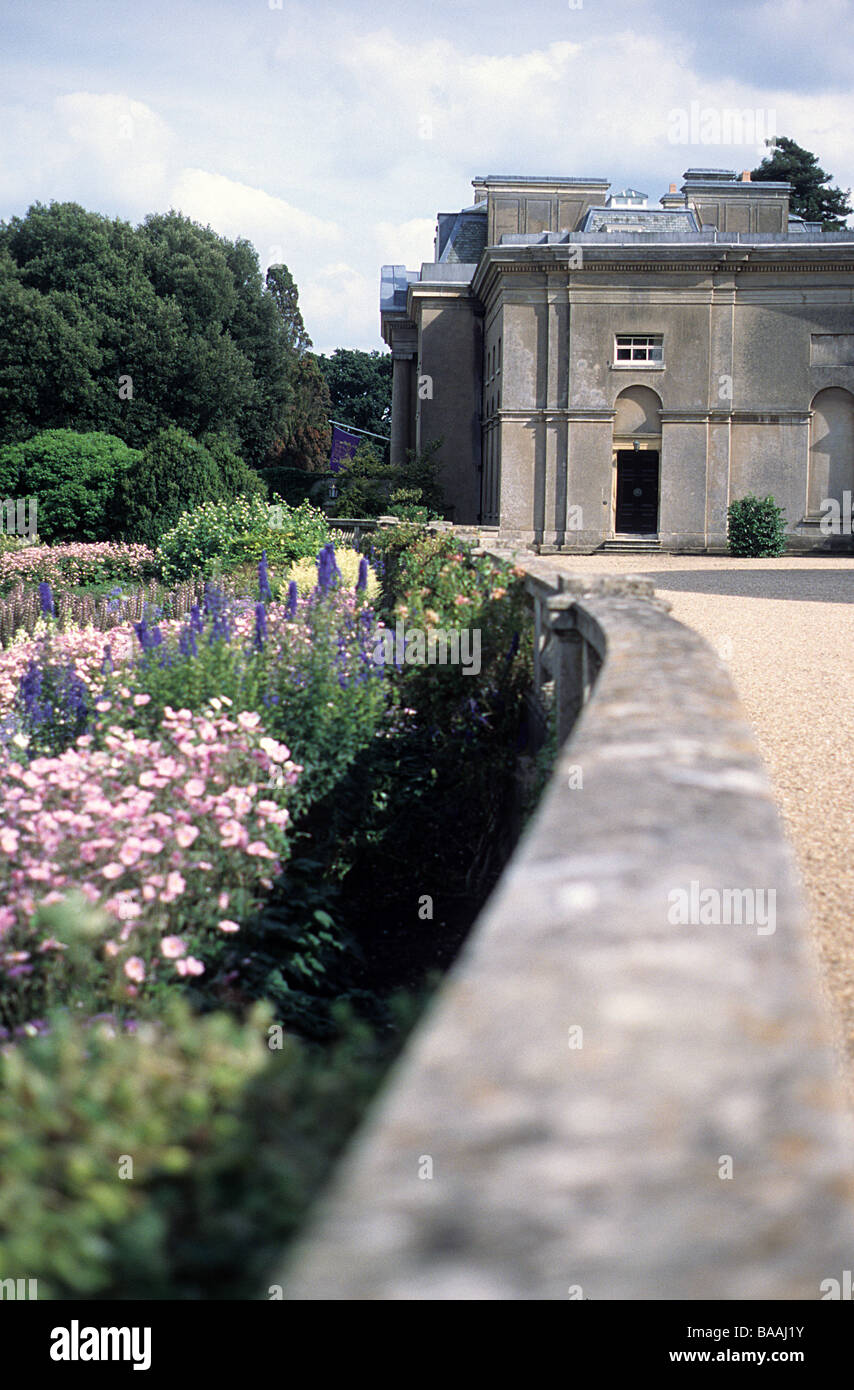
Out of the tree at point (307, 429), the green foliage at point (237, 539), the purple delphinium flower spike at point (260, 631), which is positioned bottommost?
the purple delphinium flower spike at point (260, 631)

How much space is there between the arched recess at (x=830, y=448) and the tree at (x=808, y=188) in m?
28.5

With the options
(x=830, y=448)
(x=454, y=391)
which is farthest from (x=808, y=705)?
(x=454, y=391)

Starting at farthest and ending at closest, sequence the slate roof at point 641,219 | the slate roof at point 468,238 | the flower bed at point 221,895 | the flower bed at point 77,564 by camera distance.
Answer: the slate roof at point 468,238 < the slate roof at point 641,219 < the flower bed at point 77,564 < the flower bed at point 221,895

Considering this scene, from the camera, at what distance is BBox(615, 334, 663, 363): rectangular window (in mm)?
30016

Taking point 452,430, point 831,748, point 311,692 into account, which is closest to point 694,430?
point 452,430

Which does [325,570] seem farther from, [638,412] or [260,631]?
[638,412]

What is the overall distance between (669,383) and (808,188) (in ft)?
102

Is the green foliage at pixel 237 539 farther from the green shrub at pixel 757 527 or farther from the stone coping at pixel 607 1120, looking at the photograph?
the stone coping at pixel 607 1120

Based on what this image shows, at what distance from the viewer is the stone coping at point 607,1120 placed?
107 cm

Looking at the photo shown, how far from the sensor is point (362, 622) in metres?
7.51

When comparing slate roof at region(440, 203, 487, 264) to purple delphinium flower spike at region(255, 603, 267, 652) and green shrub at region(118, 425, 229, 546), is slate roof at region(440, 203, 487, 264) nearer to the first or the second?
green shrub at region(118, 425, 229, 546)

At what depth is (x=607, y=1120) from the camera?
120 cm

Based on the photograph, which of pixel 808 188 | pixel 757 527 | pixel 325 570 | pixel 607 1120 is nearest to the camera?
pixel 607 1120

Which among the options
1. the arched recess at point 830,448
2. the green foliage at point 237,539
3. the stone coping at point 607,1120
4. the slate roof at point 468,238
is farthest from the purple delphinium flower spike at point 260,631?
the slate roof at point 468,238
